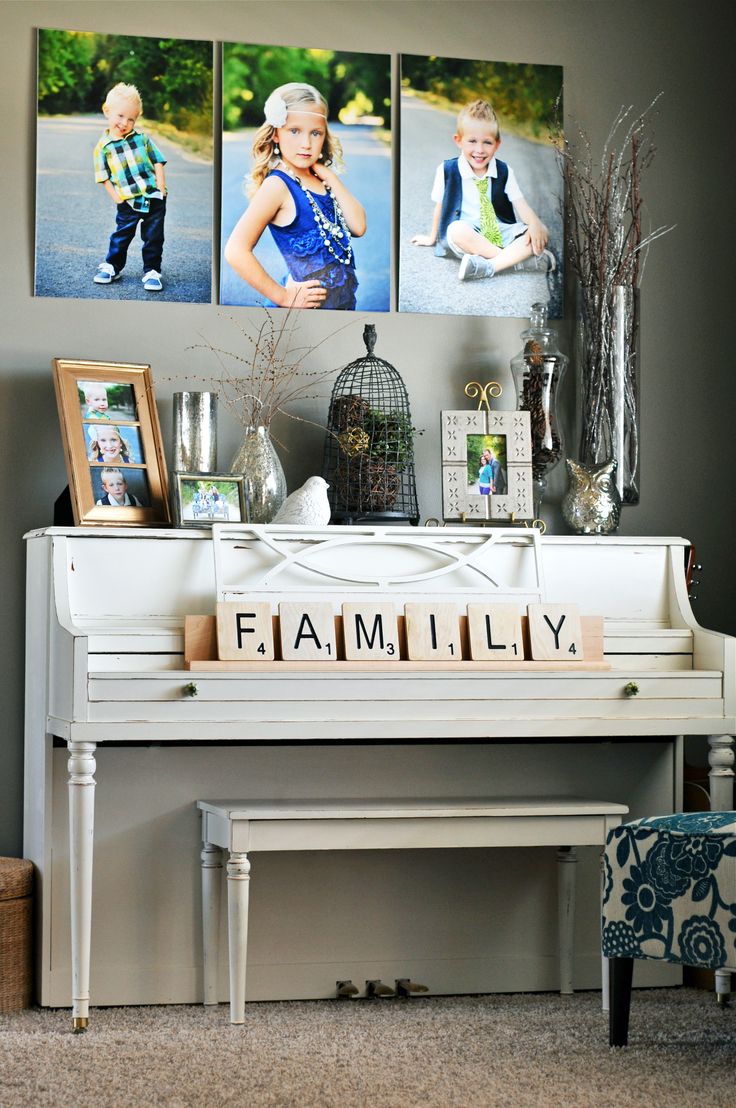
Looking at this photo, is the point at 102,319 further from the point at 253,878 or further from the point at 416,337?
the point at 253,878

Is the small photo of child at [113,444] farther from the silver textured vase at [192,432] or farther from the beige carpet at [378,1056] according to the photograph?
the beige carpet at [378,1056]

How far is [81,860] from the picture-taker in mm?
3160

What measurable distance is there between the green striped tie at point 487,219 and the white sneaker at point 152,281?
0.94 metres

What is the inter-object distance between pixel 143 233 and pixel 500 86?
113 centimetres

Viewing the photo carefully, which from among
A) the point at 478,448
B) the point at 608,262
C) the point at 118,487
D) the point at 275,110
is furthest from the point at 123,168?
the point at 608,262

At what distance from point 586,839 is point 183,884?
1.01 metres

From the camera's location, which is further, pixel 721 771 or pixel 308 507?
pixel 308 507

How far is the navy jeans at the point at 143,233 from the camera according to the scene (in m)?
3.87

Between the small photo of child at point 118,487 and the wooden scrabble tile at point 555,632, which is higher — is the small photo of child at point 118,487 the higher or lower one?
the higher one

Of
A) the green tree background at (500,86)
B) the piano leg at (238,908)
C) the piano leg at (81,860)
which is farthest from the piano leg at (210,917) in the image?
the green tree background at (500,86)

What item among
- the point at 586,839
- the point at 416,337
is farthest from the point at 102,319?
the point at 586,839

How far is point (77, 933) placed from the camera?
125 inches

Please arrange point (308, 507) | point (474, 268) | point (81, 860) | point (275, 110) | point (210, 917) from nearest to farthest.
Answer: point (81, 860)
point (210, 917)
point (308, 507)
point (275, 110)
point (474, 268)

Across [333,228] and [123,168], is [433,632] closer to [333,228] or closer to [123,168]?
[333,228]
